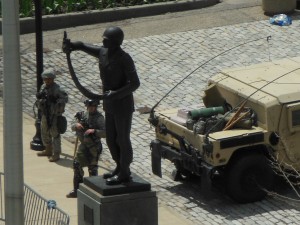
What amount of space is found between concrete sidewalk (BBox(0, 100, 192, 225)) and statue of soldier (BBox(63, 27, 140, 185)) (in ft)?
11.0

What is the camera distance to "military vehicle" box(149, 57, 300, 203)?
56.6 ft

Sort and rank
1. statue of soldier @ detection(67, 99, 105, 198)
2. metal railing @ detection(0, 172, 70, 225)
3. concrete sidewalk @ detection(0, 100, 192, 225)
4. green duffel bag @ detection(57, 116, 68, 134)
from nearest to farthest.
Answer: metal railing @ detection(0, 172, 70, 225), concrete sidewalk @ detection(0, 100, 192, 225), statue of soldier @ detection(67, 99, 105, 198), green duffel bag @ detection(57, 116, 68, 134)

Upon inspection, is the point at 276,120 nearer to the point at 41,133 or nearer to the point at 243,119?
the point at 243,119

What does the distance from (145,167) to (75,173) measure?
6.51ft

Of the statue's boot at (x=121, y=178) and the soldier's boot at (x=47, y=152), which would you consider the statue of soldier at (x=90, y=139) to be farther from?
the statue's boot at (x=121, y=178)

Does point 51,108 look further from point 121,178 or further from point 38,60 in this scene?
point 121,178

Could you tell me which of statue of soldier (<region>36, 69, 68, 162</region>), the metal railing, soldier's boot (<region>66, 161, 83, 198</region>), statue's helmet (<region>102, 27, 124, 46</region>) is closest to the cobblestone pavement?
statue of soldier (<region>36, 69, 68, 162</region>)

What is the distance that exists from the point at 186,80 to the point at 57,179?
5617 mm

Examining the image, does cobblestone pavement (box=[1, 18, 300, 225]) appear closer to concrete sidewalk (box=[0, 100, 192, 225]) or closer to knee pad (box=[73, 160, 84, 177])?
concrete sidewalk (box=[0, 100, 192, 225])

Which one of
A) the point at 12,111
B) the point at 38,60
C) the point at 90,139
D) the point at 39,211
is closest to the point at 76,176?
the point at 90,139

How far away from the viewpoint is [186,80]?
23.6 meters

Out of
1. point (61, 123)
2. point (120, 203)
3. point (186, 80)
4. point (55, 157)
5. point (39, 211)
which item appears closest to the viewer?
point (120, 203)

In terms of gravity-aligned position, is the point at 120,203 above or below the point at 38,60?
above

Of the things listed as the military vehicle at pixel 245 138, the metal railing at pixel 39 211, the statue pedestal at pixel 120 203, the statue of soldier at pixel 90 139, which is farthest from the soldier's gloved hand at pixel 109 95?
the military vehicle at pixel 245 138
